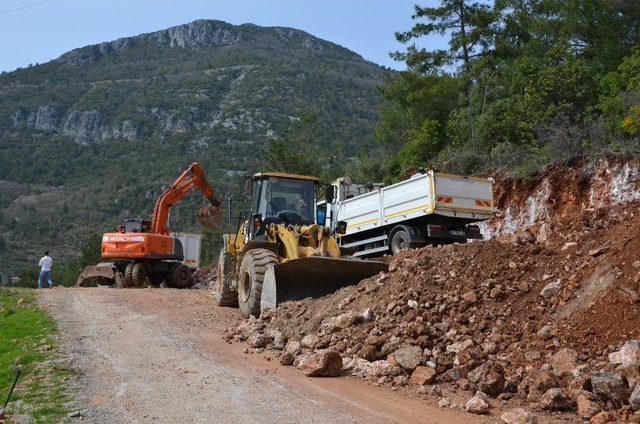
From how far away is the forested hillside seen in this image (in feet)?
64.7

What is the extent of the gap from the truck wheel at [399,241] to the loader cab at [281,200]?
5061 mm

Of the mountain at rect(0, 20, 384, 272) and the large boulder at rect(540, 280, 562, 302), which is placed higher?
the mountain at rect(0, 20, 384, 272)

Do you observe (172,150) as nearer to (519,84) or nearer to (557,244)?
(519,84)

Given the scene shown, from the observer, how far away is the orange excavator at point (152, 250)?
20156 millimetres

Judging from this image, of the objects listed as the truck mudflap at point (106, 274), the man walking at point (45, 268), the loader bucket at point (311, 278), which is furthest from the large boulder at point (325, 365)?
the man walking at point (45, 268)

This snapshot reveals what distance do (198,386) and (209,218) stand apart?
35.2 ft

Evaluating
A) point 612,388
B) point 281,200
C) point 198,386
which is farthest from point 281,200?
point 612,388

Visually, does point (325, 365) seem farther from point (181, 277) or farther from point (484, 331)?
point (181, 277)

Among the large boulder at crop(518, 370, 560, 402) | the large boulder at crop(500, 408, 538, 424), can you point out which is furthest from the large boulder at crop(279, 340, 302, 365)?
the large boulder at crop(500, 408, 538, 424)

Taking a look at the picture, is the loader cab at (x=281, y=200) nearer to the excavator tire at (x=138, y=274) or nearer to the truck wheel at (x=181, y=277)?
the excavator tire at (x=138, y=274)

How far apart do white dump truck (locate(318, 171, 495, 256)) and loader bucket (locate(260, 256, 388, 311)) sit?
471 cm

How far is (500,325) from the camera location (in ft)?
26.9

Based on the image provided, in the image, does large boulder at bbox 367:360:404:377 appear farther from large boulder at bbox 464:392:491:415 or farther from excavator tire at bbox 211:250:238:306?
excavator tire at bbox 211:250:238:306

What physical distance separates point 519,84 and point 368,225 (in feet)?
33.1
